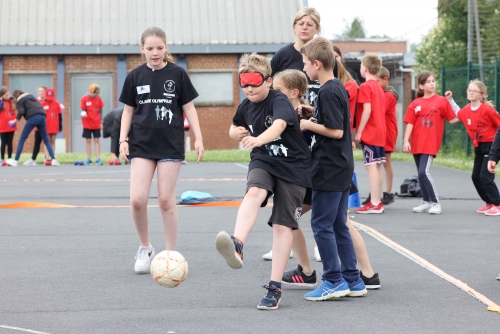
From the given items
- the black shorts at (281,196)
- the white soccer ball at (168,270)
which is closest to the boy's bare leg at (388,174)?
the black shorts at (281,196)

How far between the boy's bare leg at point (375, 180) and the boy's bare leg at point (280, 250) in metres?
5.36

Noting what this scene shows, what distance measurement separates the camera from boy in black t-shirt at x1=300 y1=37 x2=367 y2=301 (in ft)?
20.1

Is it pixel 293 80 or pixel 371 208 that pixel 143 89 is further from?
pixel 371 208

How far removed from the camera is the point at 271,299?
5.94 metres

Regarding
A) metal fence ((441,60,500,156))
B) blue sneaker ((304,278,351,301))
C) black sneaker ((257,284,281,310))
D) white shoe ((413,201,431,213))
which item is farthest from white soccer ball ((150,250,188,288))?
metal fence ((441,60,500,156))

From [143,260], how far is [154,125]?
44.2 inches

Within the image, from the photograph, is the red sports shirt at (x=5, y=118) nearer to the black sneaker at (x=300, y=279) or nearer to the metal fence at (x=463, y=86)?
the metal fence at (x=463, y=86)

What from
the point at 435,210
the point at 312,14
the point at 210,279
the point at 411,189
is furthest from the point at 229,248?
the point at 411,189

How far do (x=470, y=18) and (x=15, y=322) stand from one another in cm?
2494

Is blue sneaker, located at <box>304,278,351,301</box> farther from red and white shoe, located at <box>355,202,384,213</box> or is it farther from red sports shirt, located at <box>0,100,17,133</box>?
red sports shirt, located at <box>0,100,17,133</box>

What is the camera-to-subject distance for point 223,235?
5.49 metres

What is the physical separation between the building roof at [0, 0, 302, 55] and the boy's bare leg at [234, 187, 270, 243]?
27651mm

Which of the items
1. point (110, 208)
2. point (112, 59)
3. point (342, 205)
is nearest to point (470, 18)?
point (112, 59)

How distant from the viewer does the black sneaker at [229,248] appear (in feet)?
18.0
